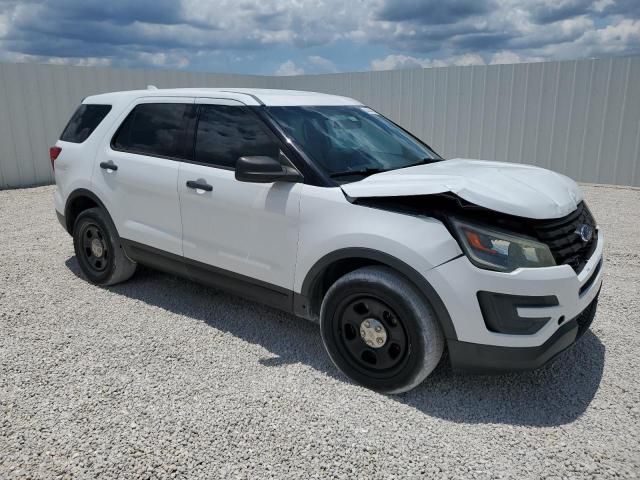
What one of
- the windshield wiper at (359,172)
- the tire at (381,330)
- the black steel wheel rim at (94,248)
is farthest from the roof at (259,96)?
the tire at (381,330)

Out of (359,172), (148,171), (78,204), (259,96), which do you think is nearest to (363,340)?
(359,172)

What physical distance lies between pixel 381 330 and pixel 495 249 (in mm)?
790

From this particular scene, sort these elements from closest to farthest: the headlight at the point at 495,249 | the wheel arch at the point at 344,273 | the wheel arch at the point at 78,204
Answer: the headlight at the point at 495,249 < the wheel arch at the point at 344,273 < the wheel arch at the point at 78,204

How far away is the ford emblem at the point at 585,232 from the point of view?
293 centimetres

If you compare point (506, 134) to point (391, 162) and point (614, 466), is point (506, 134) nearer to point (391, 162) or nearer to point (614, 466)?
point (391, 162)

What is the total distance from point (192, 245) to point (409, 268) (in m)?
1.82

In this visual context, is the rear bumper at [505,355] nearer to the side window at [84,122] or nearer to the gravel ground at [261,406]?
the gravel ground at [261,406]

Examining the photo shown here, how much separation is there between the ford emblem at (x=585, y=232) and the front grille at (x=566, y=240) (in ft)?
0.05

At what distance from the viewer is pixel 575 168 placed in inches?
392

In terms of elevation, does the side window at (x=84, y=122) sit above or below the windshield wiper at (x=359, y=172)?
above

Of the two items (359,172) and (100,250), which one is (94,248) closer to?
(100,250)

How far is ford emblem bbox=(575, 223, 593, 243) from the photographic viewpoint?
2.93 metres

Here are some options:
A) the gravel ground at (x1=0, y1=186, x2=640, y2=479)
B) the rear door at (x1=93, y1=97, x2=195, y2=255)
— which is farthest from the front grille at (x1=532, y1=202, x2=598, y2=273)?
the rear door at (x1=93, y1=97, x2=195, y2=255)

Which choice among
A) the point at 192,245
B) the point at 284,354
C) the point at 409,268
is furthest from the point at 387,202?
the point at 192,245
